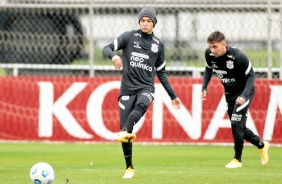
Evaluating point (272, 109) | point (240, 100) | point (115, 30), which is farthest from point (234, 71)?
point (115, 30)

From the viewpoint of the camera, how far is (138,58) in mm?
11070

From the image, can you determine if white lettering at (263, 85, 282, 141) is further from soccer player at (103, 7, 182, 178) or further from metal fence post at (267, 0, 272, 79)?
soccer player at (103, 7, 182, 178)

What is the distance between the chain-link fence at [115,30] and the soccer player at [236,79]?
3545 mm

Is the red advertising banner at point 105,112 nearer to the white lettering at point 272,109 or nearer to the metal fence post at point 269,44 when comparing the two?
the white lettering at point 272,109

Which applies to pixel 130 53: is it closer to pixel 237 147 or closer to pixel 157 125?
pixel 237 147

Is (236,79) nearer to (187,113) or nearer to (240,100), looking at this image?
(240,100)

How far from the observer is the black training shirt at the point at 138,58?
36.1 ft

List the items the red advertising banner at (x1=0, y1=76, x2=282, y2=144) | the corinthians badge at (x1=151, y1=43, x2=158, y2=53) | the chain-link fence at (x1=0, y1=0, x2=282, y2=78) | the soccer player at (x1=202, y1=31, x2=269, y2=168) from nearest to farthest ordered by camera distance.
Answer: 1. the corinthians badge at (x1=151, y1=43, x2=158, y2=53)
2. the soccer player at (x1=202, y1=31, x2=269, y2=168)
3. the red advertising banner at (x1=0, y1=76, x2=282, y2=144)
4. the chain-link fence at (x1=0, y1=0, x2=282, y2=78)

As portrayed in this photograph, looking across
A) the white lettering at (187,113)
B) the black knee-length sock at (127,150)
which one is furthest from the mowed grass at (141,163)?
the white lettering at (187,113)

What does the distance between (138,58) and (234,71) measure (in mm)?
1843

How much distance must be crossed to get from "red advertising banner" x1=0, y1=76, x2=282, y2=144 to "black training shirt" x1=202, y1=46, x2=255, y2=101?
3.22m

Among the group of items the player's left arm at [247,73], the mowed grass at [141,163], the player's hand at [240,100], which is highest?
the player's left arm at [247,73]

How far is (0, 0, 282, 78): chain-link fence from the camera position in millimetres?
16172

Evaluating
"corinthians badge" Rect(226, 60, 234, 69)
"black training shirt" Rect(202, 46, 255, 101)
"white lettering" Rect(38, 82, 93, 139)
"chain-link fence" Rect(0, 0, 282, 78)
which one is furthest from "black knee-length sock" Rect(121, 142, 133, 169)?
"chain-link fence" Rect(0, 0, 282, 78)
